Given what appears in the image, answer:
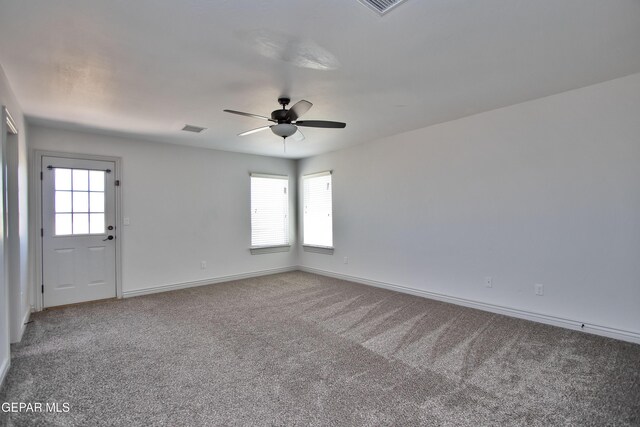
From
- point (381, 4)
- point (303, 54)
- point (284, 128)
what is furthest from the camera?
point (284, 128)

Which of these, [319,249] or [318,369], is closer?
[318,369]

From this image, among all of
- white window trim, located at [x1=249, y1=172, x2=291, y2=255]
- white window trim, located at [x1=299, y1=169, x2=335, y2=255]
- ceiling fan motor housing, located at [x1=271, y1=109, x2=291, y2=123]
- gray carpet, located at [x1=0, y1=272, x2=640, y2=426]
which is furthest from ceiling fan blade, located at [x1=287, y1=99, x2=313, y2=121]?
white window trim, located at [x1=249, y1=172, x2=291, y2=255]

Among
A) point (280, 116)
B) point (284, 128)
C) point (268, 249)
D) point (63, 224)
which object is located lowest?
point (268, 249)

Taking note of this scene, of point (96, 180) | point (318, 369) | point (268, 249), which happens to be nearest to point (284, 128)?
point (318, 369)

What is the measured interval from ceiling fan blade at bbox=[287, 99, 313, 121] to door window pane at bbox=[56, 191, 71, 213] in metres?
3.46

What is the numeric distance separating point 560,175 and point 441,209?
1.38 meters

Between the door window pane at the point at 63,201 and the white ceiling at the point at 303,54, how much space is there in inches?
42.6

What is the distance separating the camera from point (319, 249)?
625cm

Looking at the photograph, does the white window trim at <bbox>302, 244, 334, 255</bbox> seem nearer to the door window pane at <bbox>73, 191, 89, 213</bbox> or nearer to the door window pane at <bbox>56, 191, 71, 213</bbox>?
the door window pane at <bbox>73, 191, 89, 213</bbox>

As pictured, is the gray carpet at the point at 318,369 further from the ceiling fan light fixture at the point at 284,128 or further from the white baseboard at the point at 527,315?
the ceiling fan light fixture at the point at 284,128

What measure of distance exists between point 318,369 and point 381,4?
2590 mm

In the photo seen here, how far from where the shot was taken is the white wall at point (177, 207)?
4730mm

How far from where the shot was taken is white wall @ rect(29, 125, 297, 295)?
15.5 feet

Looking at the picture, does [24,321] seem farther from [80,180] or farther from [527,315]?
[527,315]
